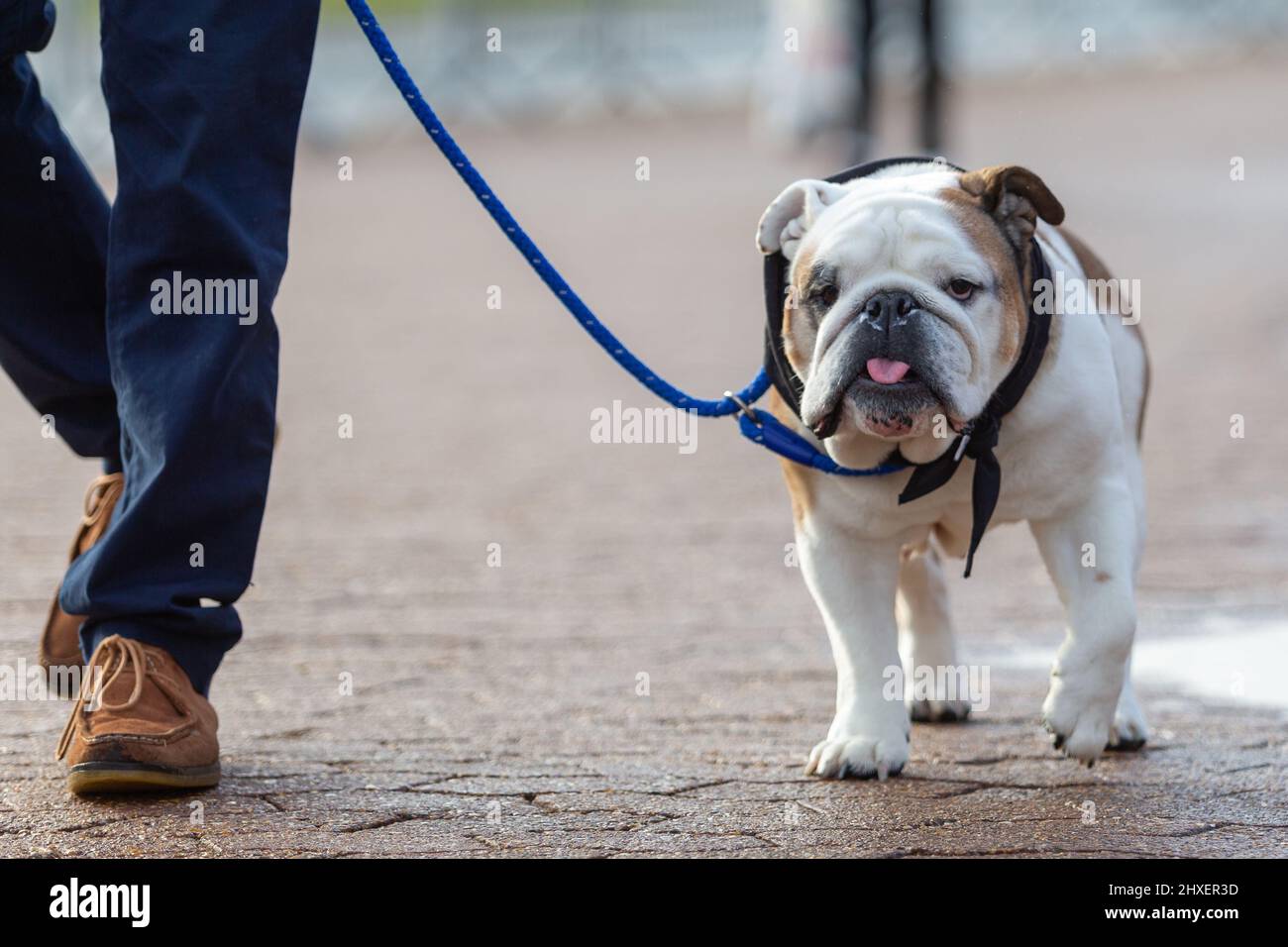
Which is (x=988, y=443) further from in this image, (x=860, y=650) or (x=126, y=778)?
(x=126, y=778)

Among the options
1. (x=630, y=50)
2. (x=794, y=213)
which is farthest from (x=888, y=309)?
(x=630, y=50)

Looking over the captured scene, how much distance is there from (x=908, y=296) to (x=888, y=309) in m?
0.04

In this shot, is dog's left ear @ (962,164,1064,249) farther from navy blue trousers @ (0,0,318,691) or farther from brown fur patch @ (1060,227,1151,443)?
navy blue trousers @ (0,0,318,691)

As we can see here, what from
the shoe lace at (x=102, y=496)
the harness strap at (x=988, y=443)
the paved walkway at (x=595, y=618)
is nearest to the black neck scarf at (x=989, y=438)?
the harness strap at (x=988, y=443)

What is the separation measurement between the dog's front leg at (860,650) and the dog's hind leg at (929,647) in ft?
1.87

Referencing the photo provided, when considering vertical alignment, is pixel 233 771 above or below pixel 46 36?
below

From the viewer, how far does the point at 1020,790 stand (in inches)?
154

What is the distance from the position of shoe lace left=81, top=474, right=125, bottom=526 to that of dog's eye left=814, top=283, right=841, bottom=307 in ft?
4.97

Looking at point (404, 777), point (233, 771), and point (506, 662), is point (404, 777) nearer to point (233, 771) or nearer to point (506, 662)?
point (233, 771)

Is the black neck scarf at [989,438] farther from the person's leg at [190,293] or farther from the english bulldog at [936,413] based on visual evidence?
the person's leg at [190,293]

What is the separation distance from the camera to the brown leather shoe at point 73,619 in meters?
4.28

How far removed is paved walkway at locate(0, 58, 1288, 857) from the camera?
3678 millimetres
